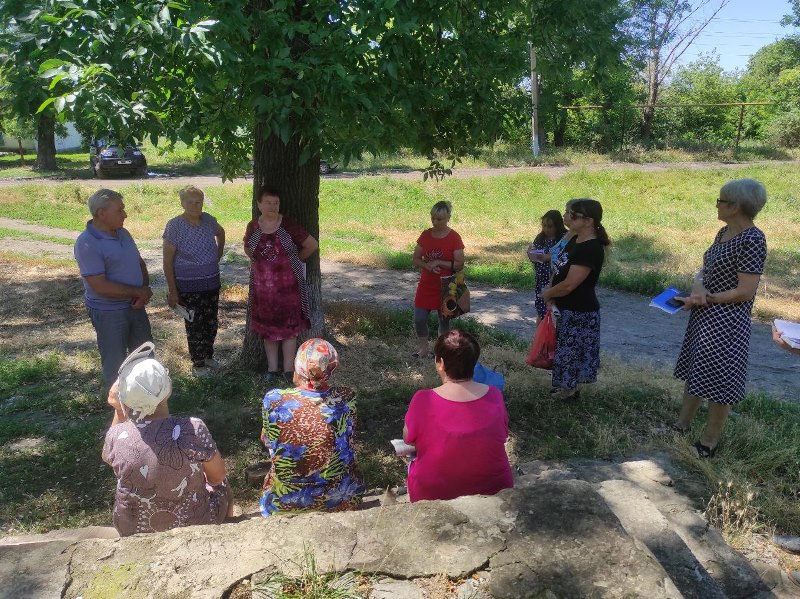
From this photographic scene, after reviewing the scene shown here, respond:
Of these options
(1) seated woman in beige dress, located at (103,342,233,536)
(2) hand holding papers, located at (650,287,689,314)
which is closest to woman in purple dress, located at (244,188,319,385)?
(1) seated woman in beige dress, located at (103,342,233,536)

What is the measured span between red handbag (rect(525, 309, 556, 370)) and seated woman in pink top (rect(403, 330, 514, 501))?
212 cm

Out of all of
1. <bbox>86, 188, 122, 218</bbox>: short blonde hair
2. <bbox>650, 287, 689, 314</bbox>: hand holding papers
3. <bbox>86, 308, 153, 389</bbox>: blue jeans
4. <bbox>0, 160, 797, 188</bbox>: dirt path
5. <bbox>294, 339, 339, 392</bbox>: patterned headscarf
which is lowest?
<bbox>86, 308, 153, 389</bbox>: blue jeans

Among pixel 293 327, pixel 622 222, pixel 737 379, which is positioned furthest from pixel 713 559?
pixel 622 222

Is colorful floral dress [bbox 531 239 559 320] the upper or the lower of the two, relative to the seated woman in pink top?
upper

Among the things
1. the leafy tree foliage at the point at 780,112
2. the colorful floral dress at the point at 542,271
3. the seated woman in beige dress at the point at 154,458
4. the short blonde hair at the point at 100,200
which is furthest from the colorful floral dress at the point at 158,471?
→ the leafy tree foliage at the point at 780,112

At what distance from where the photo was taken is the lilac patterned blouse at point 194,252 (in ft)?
19.2

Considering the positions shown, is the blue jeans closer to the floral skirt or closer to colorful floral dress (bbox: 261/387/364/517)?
colorful floral dress (bbox: 261/387/364/517)

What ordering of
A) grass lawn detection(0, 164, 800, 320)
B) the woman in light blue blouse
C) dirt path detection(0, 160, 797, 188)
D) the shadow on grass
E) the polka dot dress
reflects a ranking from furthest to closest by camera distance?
dirt path detection(0, 160, 797, 188), grass lawn detection(0, 164, 800, 320), the shadow on grass, the woman in light blue blouse, the polka dot dress

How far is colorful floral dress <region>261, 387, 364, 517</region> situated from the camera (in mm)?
3326

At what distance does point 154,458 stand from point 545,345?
128 inches

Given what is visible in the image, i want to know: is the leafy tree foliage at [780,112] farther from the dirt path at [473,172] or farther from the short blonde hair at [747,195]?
the short blonde hair at [747,195]

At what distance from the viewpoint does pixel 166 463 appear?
2.97 m

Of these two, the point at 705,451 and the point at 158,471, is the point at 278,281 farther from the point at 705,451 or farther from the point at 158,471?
the point at 705,451

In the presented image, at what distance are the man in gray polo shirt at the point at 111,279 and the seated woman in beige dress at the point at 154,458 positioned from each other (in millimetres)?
1929
